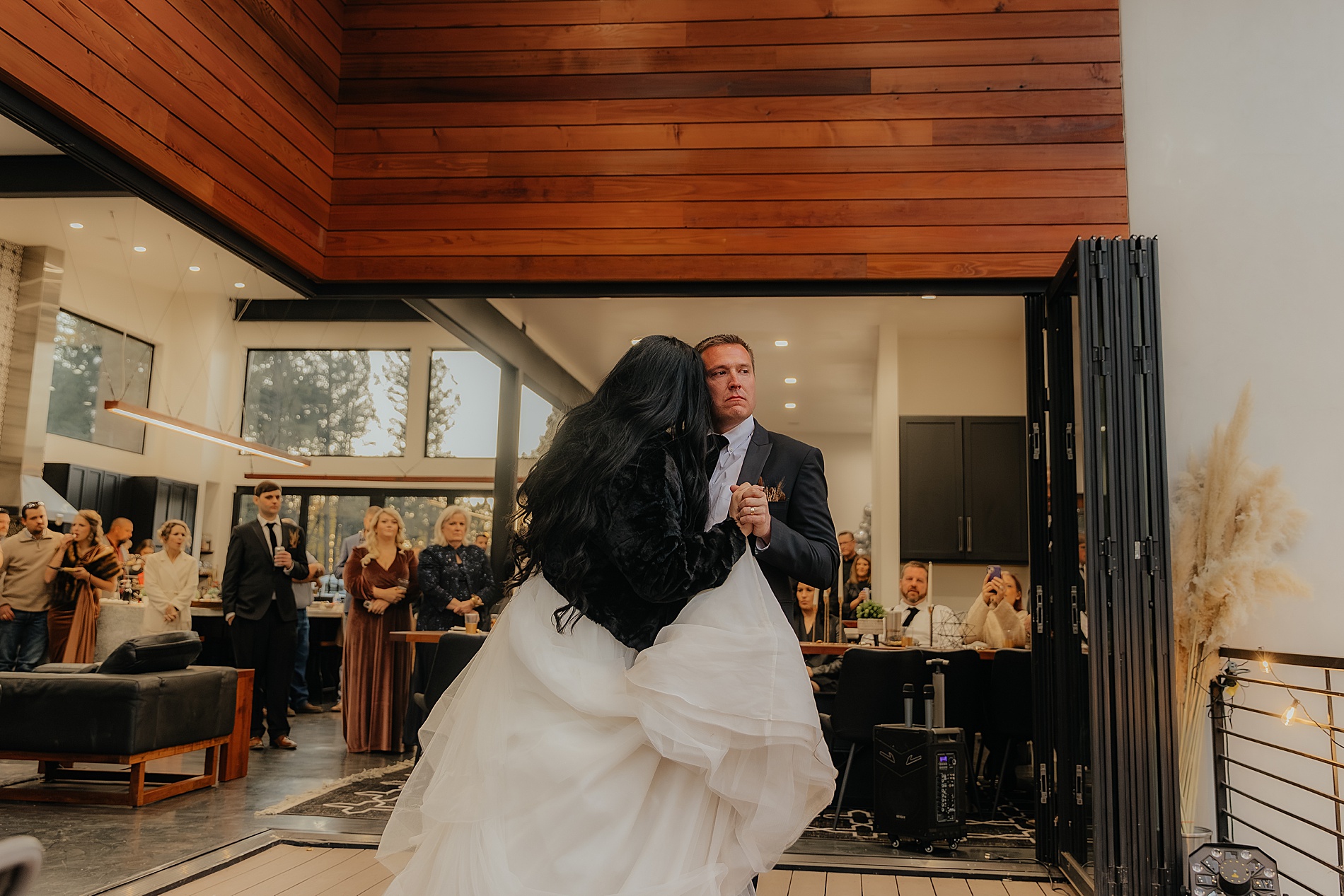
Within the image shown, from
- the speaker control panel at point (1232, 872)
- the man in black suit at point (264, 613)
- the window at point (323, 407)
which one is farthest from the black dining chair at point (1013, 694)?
the window at point (323, 407)

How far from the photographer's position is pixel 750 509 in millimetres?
2254

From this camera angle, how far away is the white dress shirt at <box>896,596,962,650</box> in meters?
6.48

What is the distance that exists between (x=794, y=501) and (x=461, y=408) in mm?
5639

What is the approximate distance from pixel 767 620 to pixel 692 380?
1.85 feet

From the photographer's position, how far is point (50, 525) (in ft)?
20.0

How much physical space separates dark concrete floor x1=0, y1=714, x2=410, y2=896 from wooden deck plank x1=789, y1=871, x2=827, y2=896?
2265 mm

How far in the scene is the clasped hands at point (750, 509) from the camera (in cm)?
225

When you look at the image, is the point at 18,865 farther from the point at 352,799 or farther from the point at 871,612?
the point at 871,612

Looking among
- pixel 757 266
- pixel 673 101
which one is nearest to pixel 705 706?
pixel 757 266

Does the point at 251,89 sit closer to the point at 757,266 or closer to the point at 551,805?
the point at 757,266

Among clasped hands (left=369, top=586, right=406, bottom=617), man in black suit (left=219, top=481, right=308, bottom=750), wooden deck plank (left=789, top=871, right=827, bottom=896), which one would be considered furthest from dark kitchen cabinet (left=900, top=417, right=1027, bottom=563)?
man in black suit (left=219, top=481, right=308, bottom=750)

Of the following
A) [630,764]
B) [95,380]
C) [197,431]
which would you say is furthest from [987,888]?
[197,431]

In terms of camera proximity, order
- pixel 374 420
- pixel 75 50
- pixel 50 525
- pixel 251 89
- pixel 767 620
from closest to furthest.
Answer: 1. pixel 767 620
2. pixel 75 50
3. pixel 251 89
4. pixel 50 525
5. pixel 374 420

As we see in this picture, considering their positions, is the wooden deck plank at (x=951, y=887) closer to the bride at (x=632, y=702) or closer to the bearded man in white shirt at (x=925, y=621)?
the bride at (x=632, y=702)
